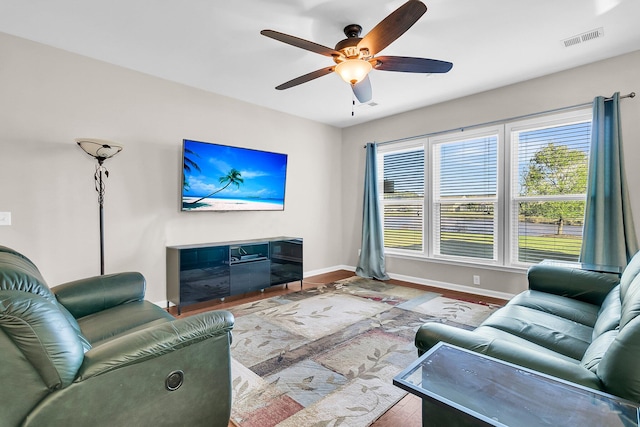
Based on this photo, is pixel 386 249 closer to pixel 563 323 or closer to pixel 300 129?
pixel 300 129

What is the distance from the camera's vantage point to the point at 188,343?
1.33 m

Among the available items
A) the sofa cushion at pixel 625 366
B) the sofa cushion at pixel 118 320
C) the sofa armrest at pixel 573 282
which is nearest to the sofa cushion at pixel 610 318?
the sofa armrest at pixel 573 282

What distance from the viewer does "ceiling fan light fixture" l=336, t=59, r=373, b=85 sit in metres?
2.27

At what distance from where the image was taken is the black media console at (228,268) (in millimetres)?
3404

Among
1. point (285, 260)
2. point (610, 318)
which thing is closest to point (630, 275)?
point (610, 318)

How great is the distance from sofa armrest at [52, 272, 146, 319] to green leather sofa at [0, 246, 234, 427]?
515 mm

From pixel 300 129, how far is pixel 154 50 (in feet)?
8.07

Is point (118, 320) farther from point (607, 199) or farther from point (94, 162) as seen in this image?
point (607, 199)

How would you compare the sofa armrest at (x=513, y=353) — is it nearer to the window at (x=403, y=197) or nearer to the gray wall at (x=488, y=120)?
the gray wall at (x=488, y=120)

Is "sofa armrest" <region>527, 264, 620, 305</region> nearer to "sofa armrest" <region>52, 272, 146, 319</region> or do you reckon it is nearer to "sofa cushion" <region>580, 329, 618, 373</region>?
"sofa cushion" <region>580, 329, 618, 373</region>

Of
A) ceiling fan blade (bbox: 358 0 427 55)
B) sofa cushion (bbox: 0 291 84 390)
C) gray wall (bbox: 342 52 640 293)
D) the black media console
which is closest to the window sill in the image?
gray wall (bbox: 342 52 640 293)

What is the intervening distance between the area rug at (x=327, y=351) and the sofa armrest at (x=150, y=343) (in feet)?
2.22

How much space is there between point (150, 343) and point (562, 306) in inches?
99.1

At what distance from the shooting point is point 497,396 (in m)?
1.12
